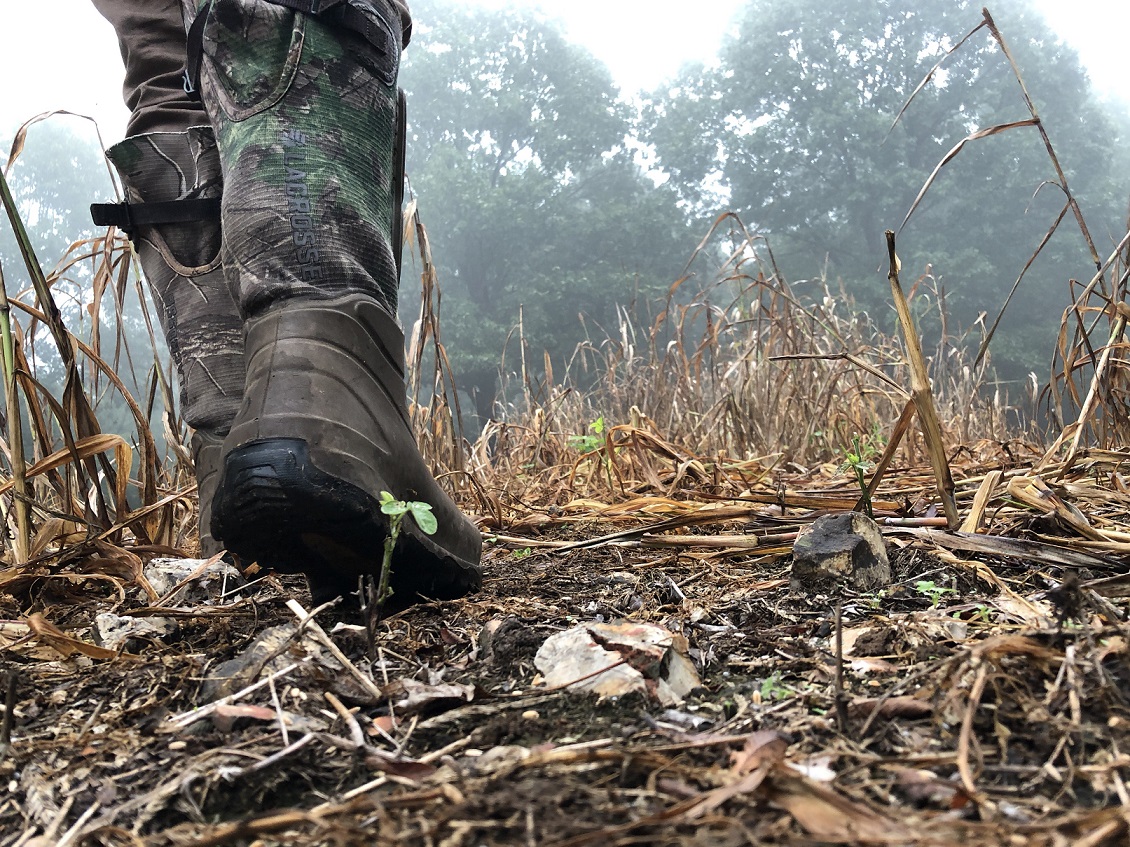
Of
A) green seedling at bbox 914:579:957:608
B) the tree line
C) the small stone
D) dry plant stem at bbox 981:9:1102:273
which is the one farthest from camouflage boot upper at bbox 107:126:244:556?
the tree line

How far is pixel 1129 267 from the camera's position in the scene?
129cm

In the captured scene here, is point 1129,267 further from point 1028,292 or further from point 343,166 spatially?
point 1028,292

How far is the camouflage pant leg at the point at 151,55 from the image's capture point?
1297 mm

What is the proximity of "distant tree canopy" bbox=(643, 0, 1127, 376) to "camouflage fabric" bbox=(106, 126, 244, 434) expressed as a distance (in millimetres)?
21209

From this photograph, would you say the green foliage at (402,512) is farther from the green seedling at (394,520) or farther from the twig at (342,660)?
the twig at (342,660)

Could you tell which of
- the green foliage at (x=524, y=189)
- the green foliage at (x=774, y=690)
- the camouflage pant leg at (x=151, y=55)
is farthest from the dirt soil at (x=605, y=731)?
the green foliage at (x=524, y=189)

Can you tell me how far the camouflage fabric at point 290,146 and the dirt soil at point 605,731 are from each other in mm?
373

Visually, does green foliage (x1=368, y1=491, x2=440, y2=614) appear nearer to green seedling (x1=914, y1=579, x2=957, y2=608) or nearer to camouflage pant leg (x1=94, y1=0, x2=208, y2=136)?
green seedling (x1=914, y1=579, x2=957, y2=608)

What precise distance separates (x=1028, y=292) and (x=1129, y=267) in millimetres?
23105

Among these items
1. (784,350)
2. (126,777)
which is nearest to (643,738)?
(126,777)

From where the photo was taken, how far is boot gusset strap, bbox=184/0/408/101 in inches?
35.6

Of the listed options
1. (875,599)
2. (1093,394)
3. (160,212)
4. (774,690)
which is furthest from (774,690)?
(160,212)

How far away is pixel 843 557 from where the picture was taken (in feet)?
2.68

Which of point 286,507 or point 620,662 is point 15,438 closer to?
point 286,507
